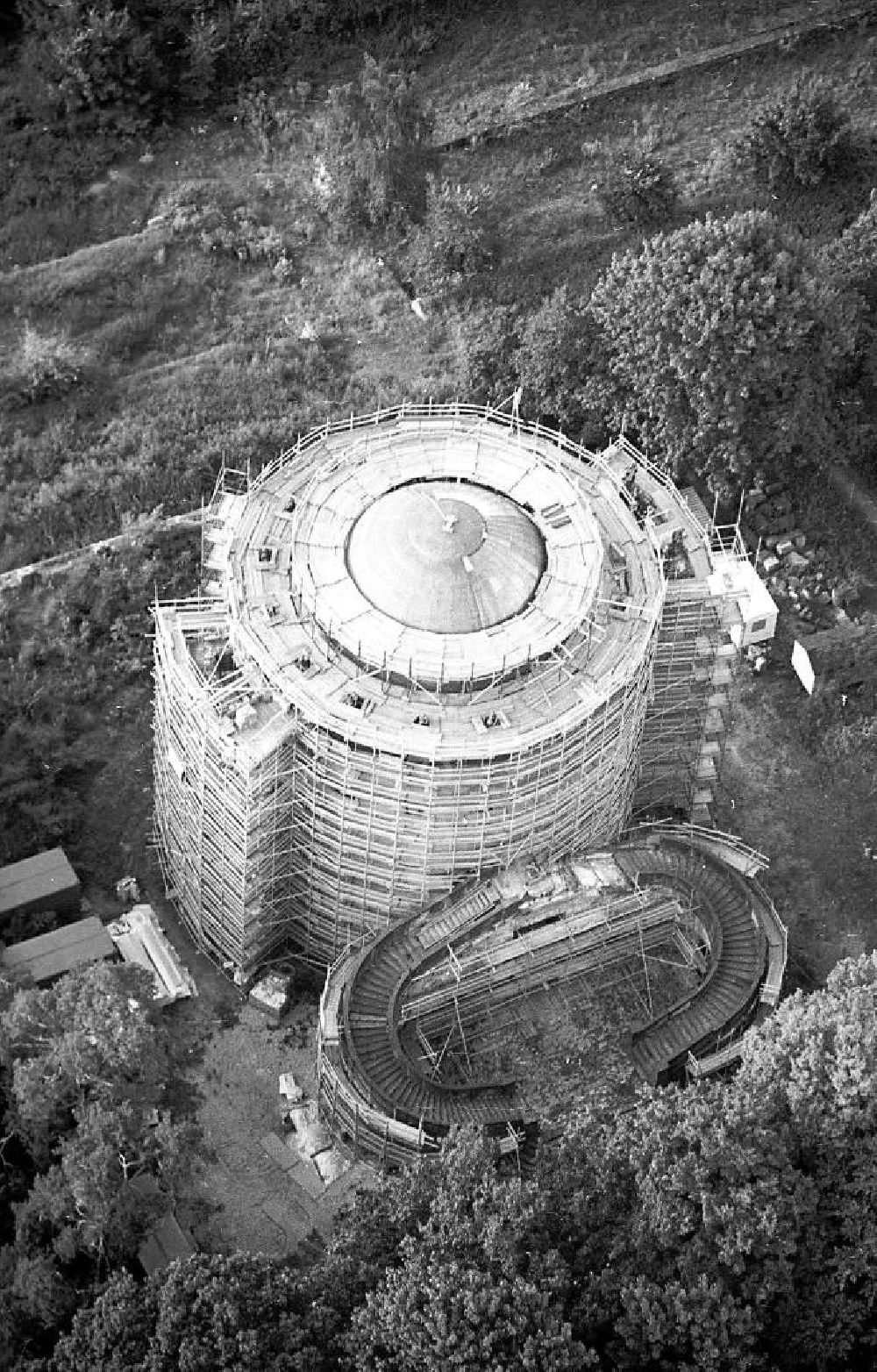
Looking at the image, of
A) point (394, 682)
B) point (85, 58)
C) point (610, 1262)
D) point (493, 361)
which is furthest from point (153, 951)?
point (85, 58)

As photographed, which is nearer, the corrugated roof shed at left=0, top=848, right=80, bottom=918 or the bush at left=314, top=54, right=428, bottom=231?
the corrugated roof shed at left=0, top=848, right=80, bottom=918

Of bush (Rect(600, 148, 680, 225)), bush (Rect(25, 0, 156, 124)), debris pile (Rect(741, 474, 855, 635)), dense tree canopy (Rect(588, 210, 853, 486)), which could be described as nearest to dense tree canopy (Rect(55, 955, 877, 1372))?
debris pile (Rect(741, 474, 855, 635))

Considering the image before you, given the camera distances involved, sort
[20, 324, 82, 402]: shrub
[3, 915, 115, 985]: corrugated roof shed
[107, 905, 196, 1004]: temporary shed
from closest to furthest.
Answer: [3, 915, 115, 985]: corrugated roof shed → [107, 905, 196, 1004]: temporary shed → [20, 324, 82, 402]: shrub

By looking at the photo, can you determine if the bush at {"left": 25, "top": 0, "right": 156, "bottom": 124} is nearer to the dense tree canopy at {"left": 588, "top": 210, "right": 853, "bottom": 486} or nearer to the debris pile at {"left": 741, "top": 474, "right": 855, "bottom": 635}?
the dense tree canopy at {"left": 588, "top": 210, "right": 853, "bottom": 486}

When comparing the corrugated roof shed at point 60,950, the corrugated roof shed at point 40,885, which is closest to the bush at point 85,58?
the corrugated roof shed at point 40,885

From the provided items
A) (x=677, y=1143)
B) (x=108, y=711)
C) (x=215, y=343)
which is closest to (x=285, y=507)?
(x=108, y=711)
